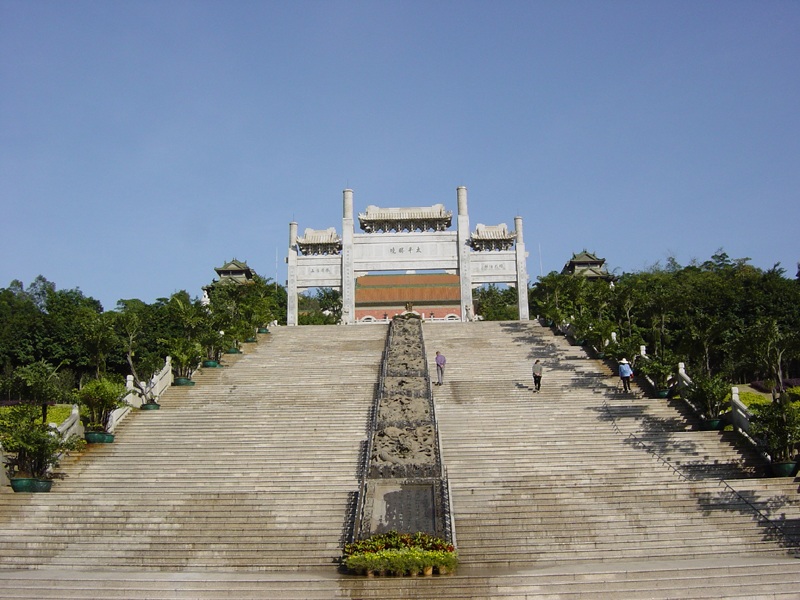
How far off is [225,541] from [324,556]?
6.43 ft

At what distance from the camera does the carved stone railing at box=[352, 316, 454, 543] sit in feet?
43.1

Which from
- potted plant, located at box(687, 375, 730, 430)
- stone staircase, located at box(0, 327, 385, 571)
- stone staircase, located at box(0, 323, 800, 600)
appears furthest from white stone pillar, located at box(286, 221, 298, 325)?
potted plant, located at box(687, 375, 730, 430)

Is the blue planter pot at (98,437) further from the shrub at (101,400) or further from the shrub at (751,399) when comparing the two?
the shrub at (751,399)

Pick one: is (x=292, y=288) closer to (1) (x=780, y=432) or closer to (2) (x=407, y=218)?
(2) (x=407, y=218)

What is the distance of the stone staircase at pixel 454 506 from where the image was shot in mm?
11305

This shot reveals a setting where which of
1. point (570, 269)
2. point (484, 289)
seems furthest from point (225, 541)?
point (484, 289)

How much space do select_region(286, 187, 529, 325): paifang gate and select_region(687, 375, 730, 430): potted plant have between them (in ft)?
63.0

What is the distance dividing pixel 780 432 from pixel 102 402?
52.7 ft

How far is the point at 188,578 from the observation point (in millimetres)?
11656

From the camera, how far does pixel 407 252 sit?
38812 millimetres

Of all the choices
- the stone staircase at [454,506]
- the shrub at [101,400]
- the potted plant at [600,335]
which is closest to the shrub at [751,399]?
the potted plant at [600,335]

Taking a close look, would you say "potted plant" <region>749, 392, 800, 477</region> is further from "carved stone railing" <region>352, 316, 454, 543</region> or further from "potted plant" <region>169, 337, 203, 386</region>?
"potted plant" <region>169, 337, 203, 386</region>

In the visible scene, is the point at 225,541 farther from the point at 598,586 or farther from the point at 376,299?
the point at 376,299

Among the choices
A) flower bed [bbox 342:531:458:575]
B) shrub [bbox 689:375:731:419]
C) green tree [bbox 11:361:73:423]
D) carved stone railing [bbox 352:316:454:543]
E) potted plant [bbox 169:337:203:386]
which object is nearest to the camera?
flower bed [bbox 342:531:458:575]
